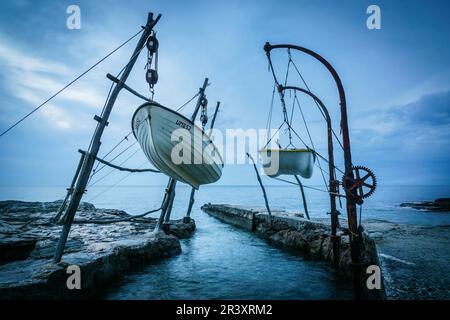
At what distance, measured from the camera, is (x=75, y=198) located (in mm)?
6703

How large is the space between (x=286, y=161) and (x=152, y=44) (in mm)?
8118

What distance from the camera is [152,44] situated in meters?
7.73

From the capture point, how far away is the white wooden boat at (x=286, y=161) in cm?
1127

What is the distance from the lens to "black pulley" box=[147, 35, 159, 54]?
25.2 feet

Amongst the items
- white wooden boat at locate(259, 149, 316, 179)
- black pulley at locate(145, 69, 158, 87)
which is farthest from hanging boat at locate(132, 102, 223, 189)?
white wooden boat at locate(259, 149, 316, 179)

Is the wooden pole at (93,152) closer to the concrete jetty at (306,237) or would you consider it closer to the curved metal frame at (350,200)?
the curved metal frame at (350,200)

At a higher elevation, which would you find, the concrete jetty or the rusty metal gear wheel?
the rusty metal gear wheel

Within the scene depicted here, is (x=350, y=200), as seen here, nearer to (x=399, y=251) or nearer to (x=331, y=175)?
(x=331, y=175)

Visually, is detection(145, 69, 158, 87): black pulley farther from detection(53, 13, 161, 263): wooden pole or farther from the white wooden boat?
the white wooden boat

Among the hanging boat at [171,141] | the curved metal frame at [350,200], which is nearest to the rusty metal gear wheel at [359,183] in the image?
the curved metal frame at [350,200]

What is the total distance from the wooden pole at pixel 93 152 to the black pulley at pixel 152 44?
0.16 meters

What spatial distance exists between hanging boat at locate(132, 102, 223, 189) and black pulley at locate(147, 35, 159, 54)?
8.26ft

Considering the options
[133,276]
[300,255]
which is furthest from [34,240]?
[300,255]
